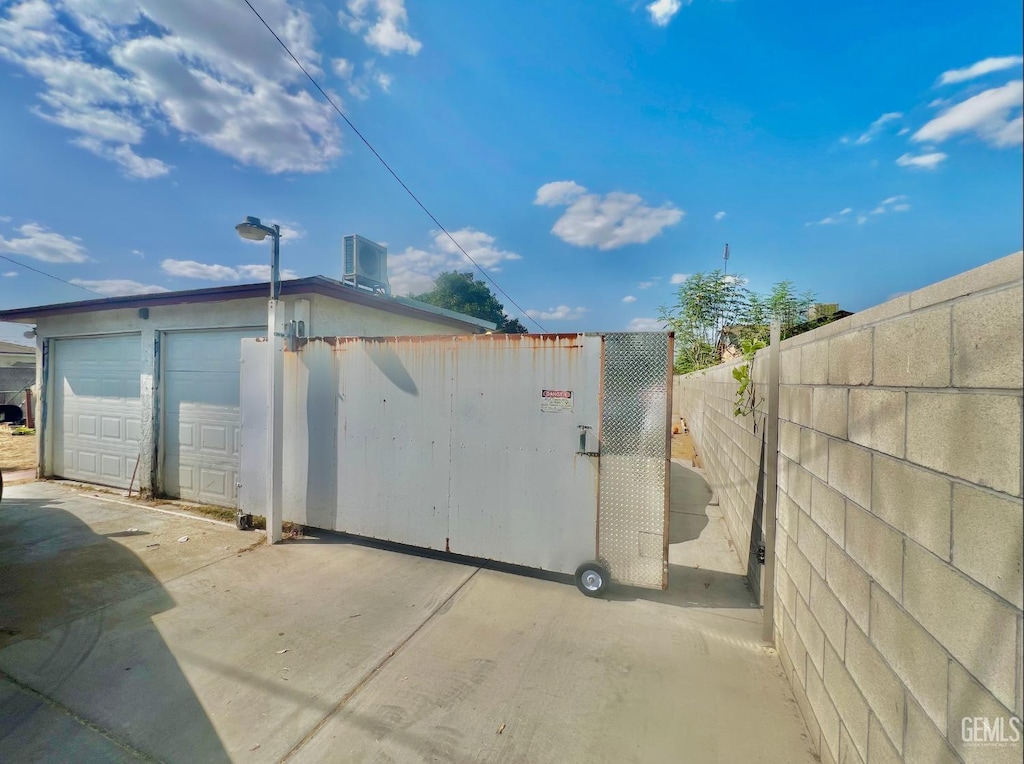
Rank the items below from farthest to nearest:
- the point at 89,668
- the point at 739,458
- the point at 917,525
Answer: the point at 739,458 < the point at 89,668 < the point at 917,525

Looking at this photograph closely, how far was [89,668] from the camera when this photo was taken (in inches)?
99.8

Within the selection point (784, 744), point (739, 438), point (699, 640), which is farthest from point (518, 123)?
point (784, 744)

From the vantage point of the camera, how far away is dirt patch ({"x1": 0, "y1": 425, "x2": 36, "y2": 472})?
8.33 meters

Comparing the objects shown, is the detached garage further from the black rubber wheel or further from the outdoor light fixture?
the black rubber wheel

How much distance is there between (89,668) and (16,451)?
11.6 metres

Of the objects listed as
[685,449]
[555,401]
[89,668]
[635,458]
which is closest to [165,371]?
[89,668]

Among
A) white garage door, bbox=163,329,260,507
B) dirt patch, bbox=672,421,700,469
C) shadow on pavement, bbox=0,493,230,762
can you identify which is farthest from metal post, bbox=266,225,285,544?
dirt patch, bbox=672,421,700,469

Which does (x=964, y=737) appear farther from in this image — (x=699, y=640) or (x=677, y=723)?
(x=699, y=640)

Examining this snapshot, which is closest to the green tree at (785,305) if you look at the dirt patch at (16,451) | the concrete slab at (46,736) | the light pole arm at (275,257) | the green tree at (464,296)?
the light pole arm at (275,257)

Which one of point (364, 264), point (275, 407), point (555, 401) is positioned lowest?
point (275, 407)

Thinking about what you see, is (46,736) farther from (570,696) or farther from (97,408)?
(97,408)

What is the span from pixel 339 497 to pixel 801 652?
4.19m

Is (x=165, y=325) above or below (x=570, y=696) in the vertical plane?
above

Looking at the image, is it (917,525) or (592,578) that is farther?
(592,578)
